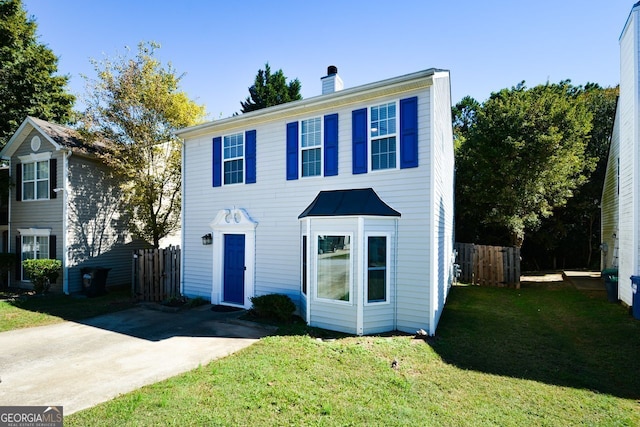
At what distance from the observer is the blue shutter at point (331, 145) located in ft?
29.2

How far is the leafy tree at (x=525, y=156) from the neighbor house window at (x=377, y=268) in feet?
38.9

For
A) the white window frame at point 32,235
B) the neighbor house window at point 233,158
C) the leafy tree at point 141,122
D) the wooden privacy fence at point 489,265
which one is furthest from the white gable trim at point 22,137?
the wooden privacy fence at point 489,265

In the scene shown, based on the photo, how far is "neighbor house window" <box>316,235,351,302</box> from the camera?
7891 mm

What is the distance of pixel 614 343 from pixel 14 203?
2145 cm

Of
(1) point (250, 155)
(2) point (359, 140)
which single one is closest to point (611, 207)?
(2) point (359, 140)

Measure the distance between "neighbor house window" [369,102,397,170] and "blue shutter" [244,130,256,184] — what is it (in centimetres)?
380

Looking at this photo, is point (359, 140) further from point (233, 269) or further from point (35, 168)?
point (35, 168)

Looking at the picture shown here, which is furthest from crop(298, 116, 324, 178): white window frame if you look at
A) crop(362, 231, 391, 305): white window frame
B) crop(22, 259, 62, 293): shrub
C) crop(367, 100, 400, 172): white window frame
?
crop(22, 259, 62, 293): shrub

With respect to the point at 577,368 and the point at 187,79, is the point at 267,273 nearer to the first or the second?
the point at 577,368

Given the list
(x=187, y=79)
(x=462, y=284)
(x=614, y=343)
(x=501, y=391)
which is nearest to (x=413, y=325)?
(x=501, y=391)

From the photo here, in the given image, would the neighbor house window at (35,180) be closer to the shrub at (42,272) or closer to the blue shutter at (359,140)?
the shrub at (42,272)

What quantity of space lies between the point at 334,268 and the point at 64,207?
38.0ft

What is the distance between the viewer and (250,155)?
10.3 metres

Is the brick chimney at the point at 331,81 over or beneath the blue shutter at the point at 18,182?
over
